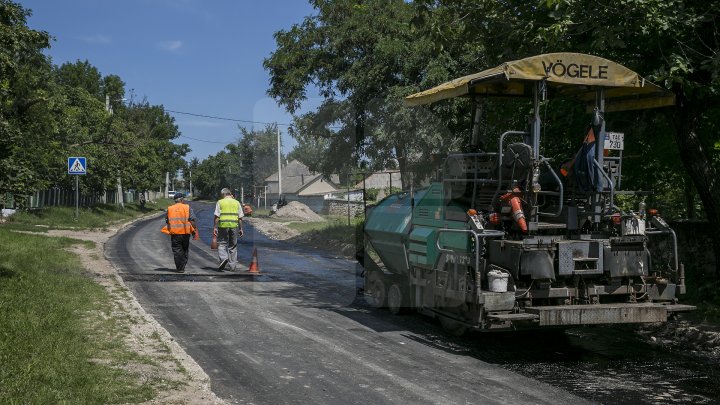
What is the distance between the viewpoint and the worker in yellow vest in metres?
15.9

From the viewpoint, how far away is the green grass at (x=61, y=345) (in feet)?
19.4

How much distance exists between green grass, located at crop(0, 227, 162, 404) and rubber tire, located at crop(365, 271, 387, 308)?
4118mm

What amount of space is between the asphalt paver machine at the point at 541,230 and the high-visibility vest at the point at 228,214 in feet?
22.6

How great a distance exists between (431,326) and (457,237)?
1.84 metres

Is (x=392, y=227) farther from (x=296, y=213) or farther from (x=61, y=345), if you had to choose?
(x=296, y=213)

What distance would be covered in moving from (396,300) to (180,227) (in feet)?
20.7

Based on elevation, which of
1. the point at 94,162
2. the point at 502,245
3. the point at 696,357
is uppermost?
the point at 94,162

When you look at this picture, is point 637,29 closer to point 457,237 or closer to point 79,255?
point 457,237

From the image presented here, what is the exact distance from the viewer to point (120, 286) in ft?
41.9

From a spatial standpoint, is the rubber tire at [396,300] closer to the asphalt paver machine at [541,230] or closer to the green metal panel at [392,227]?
the green metal panel at [392,227]

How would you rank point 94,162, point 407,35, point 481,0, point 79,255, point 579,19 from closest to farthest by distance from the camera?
point 579,19 < point 481,0 < point 79,255 < point 407,35 < point 94,162

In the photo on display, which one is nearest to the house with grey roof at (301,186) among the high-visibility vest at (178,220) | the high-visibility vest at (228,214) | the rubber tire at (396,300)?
the high-visibility vest at (228,214)

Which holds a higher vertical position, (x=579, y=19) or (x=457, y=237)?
(x=579, y=19)

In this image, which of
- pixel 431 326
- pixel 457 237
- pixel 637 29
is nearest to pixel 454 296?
pixel 457 237
